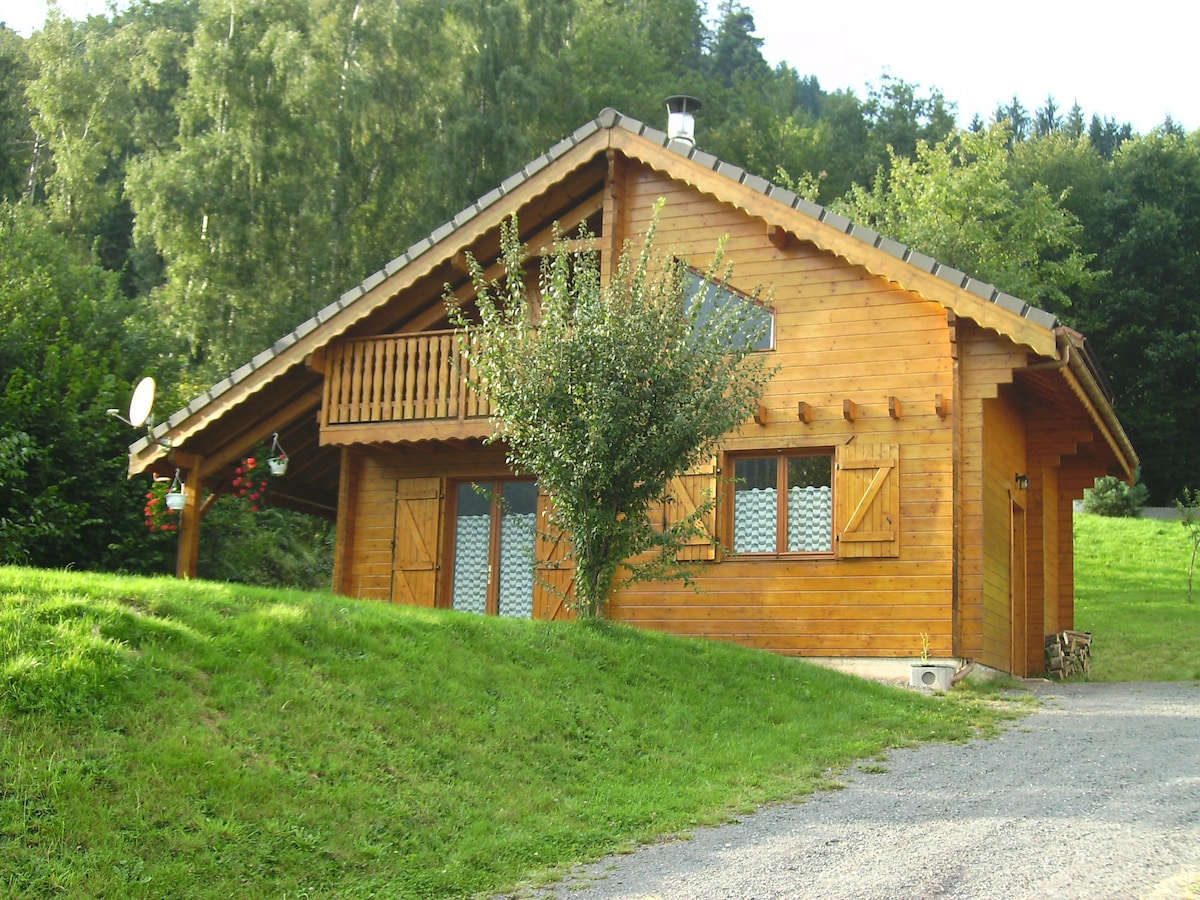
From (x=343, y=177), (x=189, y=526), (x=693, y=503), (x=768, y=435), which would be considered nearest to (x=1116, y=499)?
(x=343, y=177)

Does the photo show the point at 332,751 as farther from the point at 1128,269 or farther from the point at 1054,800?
the point at 1128,269

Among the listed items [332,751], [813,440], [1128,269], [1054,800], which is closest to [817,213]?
[813,440]

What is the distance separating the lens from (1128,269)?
134 feet

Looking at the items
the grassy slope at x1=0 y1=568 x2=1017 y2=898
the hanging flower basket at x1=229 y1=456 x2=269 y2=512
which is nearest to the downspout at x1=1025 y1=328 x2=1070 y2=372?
the grassy slope at x1=0 y1=568 x2=1017 y2=898

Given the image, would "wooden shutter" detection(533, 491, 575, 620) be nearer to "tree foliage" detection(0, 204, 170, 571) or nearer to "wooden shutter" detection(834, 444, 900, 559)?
"wooden shutter" detection(834, 444, 900, 559)

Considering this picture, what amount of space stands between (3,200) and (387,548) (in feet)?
61.9

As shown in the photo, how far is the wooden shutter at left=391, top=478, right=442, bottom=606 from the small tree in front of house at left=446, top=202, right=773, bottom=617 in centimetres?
471

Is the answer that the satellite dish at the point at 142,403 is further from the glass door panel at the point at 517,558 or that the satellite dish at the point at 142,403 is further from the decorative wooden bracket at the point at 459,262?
the glass door panel at the point at 517,558

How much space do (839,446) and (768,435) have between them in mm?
840

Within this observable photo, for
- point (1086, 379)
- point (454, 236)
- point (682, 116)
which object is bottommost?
point (1086, 379)

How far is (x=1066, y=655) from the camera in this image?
717 inches

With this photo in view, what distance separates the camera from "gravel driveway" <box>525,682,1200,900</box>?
6.17 metres

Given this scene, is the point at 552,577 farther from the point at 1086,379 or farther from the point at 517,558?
the point at 1086,379

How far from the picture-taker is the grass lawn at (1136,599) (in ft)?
66.2
